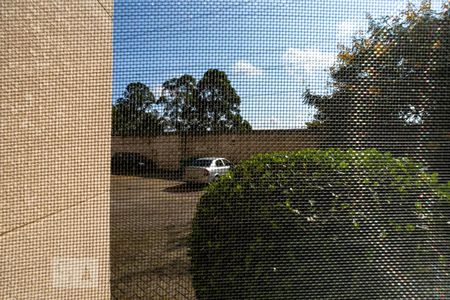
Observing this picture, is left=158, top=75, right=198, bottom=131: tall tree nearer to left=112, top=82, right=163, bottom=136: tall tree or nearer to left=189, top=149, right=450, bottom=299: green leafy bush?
left=112, top=82, right=163, bottom=136: tall tree

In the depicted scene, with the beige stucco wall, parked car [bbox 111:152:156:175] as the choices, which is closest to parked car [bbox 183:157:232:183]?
parked car [bbox 111:152:156:175]

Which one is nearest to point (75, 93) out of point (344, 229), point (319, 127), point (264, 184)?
point (264, 184)

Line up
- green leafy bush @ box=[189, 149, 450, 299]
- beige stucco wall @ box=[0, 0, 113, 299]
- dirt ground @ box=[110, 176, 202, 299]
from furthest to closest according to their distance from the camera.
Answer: dirt ground @ box=[110, 176, 202, 299] < green leafy bush @ box=[189, 149, 450, 299] < beige stucco wall @ box=[0, 0, 113, 299]

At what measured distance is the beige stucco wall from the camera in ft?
2.84

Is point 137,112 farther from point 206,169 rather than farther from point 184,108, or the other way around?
point 206,169

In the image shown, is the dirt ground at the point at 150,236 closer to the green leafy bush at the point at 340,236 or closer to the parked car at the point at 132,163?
the parked car at the point at 132,163

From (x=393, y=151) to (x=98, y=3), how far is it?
4.72ft

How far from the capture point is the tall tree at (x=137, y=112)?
1116mm

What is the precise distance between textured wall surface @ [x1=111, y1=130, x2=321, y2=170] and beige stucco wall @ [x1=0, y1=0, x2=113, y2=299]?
0.19 meters

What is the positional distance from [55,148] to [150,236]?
0.55 meters

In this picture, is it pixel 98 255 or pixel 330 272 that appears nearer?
pixel 330 272

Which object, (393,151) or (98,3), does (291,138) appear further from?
(98,3)

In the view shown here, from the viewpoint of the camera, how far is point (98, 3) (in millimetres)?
1229

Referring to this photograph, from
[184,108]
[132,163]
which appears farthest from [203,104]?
[132,163]
